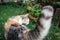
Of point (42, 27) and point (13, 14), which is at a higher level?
point (42, 27)

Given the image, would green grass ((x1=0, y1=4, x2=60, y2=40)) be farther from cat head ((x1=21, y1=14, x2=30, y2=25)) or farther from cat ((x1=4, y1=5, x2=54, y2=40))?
cat ((x1=4, y1=5, x2=54, y2=40))

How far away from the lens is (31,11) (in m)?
8.07

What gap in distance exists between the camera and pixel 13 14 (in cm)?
814

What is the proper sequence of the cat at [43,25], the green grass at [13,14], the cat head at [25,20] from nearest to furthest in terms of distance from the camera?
1. the cat at [43,25]
2. the green grass at [13,14]
3. the cat head at [25,20]

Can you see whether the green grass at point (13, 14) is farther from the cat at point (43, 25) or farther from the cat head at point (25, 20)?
the cat at point (43, 25)

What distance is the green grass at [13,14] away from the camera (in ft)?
19.3

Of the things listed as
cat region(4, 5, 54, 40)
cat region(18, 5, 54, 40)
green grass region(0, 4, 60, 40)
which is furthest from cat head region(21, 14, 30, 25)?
cat region(18, 5, 54, 40)

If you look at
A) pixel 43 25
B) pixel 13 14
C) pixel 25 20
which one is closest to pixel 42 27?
pixel 43 25

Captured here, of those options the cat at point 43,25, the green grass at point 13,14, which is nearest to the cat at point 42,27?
the cat at point 43,25

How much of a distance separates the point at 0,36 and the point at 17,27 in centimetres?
137

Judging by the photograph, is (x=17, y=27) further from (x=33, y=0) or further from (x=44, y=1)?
(x=33, y=0)

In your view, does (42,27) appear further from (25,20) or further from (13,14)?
(13,14)

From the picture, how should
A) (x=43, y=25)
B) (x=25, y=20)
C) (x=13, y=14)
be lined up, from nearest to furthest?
(x=43, y=25)
(x=25, y=20)
(x=13, y=14)

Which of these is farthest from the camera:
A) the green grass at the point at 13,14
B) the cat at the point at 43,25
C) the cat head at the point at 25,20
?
the cat head at the point at 25,20
